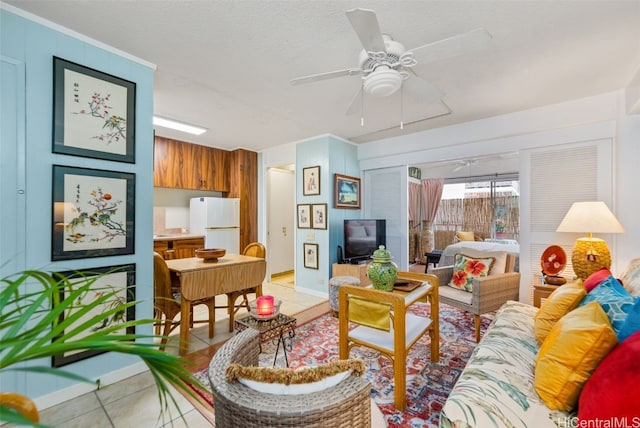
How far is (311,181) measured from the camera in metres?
4.37

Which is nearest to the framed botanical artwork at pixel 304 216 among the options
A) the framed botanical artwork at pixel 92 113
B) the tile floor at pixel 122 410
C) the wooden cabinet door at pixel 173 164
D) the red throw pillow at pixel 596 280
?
the wooden cabinet door at pixel 173 164

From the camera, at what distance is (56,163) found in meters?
1.83

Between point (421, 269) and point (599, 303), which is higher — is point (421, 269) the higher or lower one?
the lower one

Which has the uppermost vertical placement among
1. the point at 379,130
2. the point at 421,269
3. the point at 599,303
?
the point at 379,130

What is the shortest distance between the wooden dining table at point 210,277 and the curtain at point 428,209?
17.8 feet

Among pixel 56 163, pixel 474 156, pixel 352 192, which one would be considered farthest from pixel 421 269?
pixel 56 163

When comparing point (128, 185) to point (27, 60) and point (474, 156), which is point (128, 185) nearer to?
point (27, 60)

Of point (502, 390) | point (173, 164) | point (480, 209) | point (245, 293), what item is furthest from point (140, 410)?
point (480, 209)

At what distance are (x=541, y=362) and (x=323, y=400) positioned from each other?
105 centimetres

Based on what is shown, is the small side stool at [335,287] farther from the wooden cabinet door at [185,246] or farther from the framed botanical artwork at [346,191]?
the wooden cabinet door at [185,246]

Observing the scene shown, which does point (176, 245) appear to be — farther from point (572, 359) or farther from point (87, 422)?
point (572, 359)

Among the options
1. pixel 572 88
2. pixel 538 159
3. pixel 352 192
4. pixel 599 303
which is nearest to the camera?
pixel 599 303

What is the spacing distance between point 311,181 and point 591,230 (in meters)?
3.23

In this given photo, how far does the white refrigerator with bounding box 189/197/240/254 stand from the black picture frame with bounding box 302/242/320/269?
1255 millimetres
